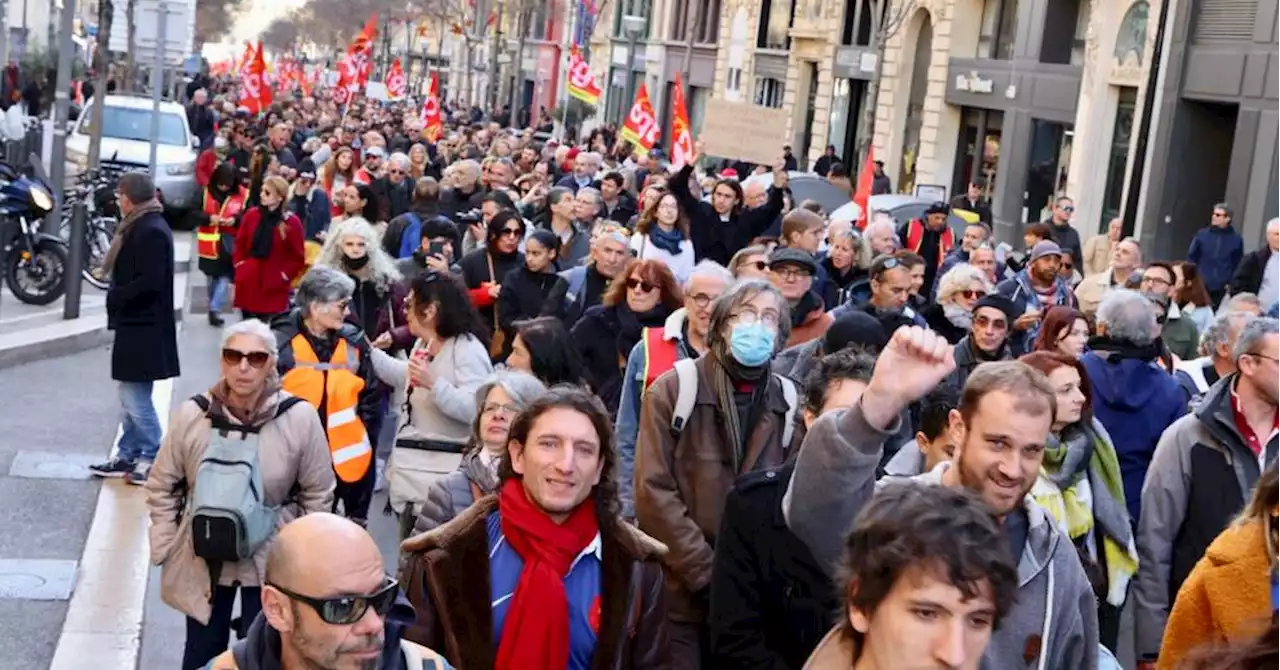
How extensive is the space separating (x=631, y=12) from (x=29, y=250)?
55.1 metres

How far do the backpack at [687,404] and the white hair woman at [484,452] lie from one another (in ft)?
1.38

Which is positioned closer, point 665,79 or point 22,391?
point 22,391

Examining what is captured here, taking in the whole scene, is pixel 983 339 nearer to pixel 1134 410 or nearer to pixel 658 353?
pixel 1134 410

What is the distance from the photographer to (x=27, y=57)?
37.4 m

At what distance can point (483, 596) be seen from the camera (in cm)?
449

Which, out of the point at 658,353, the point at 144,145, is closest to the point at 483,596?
the point at 658,353

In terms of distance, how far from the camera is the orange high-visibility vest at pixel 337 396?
812 centimetres

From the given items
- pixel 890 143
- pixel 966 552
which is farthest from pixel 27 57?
pixel 966 552

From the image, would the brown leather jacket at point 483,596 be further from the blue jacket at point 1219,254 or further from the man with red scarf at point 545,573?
the blue jacket at point 1219,254

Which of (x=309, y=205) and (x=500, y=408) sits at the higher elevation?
(x=500, y=408)

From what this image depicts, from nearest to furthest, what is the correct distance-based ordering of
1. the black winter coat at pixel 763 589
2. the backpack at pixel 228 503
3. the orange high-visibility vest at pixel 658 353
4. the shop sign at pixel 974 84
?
the black winter coat at pixel 763 589 → the backpack at pixel 228 503 → the orange high-visibility vest at pixel 658 353 → the shop sign at pixel 974 84

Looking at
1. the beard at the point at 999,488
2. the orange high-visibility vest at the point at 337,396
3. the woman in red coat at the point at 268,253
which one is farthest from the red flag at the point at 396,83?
the beard at the point at 999,488

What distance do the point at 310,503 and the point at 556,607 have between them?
2363 mm

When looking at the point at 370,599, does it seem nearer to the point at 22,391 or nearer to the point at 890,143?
the point at 22,391
